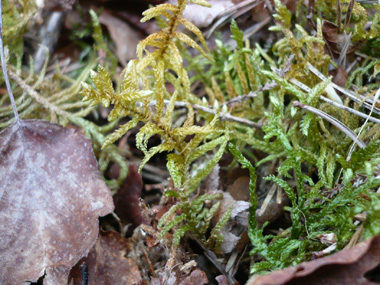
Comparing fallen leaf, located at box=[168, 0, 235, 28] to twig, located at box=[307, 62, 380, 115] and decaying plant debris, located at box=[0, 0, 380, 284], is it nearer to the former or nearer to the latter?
decaying plant debris, located at box=[0, 0, 380, 284]

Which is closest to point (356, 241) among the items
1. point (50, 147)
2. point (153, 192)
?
point (153, 192)

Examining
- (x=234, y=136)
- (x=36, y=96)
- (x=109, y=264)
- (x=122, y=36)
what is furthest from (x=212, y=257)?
(x=122, y=36)

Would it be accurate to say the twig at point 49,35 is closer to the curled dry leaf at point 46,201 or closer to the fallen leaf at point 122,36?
the fallen leaf at point 122,36

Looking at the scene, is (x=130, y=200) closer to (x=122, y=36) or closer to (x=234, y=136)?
(x=234, y=136)

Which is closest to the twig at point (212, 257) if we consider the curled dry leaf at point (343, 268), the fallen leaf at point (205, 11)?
the curled dry leaf at point (343, 268)

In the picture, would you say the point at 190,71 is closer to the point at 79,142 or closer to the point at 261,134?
the point at 261,134

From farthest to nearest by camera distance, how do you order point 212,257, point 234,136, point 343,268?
point 234,136
point 212,257
point 343,268

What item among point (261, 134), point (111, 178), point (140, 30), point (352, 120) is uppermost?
point (140, 30)
